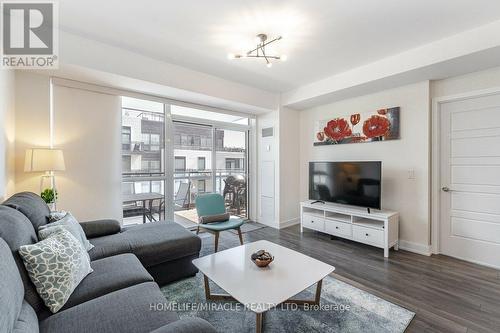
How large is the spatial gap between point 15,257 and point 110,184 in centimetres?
209

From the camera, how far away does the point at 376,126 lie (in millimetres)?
3549

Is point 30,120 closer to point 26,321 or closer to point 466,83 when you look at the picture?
point 26,321

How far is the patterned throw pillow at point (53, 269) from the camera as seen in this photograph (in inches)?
50.0

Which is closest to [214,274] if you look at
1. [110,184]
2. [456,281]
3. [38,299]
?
[38,299]

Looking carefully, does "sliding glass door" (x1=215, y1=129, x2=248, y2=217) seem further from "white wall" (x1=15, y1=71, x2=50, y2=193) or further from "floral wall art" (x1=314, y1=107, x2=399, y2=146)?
"white wall" (x1=15, y1=71, x2=50, y2=193)

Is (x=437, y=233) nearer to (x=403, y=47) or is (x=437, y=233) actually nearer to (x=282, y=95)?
(x=403, y=47)

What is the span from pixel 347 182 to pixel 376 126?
0.98 meters

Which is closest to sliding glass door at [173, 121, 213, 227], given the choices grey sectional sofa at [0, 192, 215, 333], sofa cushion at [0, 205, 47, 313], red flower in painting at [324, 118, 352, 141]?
grey sectional sofa at [0, 192, 215, 333]

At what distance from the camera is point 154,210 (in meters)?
3.73

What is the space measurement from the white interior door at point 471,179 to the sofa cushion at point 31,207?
4.46m

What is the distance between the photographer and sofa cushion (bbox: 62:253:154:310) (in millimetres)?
1418

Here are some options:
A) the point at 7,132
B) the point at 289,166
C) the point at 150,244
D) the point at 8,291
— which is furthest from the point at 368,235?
the point at 7,132

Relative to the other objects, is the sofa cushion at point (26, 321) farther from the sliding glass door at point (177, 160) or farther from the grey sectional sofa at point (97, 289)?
the sliding glass door at point (177, 160)

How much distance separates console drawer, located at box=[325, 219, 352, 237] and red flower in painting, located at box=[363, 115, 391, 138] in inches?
57.7
